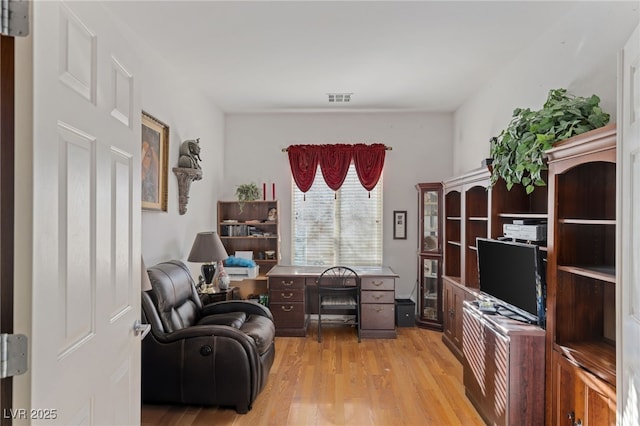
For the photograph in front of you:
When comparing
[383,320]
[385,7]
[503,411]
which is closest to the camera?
[503,411]

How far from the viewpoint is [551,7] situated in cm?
236

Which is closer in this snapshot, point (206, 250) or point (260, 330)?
point (260, 330)

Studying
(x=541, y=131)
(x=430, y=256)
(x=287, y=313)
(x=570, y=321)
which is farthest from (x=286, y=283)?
(x=541, y=131)

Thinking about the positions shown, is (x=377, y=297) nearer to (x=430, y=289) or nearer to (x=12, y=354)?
(x=430, y=289)

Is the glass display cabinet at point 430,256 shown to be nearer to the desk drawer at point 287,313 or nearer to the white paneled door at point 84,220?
the desk drawer at point 287,313

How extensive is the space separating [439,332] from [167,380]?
316 cm

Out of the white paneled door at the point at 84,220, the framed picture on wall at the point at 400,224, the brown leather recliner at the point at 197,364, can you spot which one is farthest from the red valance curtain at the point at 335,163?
the white paneled door at the point at 84,220

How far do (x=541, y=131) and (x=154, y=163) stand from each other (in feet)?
9.81

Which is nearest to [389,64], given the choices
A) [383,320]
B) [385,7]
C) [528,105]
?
[385,7]

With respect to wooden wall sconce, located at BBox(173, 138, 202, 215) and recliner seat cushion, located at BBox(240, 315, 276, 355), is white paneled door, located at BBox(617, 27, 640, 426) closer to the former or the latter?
recliner seat cushion, located at BBox(240, 315, 276, 355)

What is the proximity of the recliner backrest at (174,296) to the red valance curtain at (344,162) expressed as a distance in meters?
2.15

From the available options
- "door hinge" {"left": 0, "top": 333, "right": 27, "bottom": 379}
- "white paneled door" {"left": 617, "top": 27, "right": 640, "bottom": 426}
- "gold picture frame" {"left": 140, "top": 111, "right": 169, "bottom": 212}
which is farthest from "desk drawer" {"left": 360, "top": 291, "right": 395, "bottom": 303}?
"door hinge" {"left": 0, "top": 333, "right": 27, "bottom": 379}

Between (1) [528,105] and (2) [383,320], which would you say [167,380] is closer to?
(2) [383,320]

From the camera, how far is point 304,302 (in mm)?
4184
